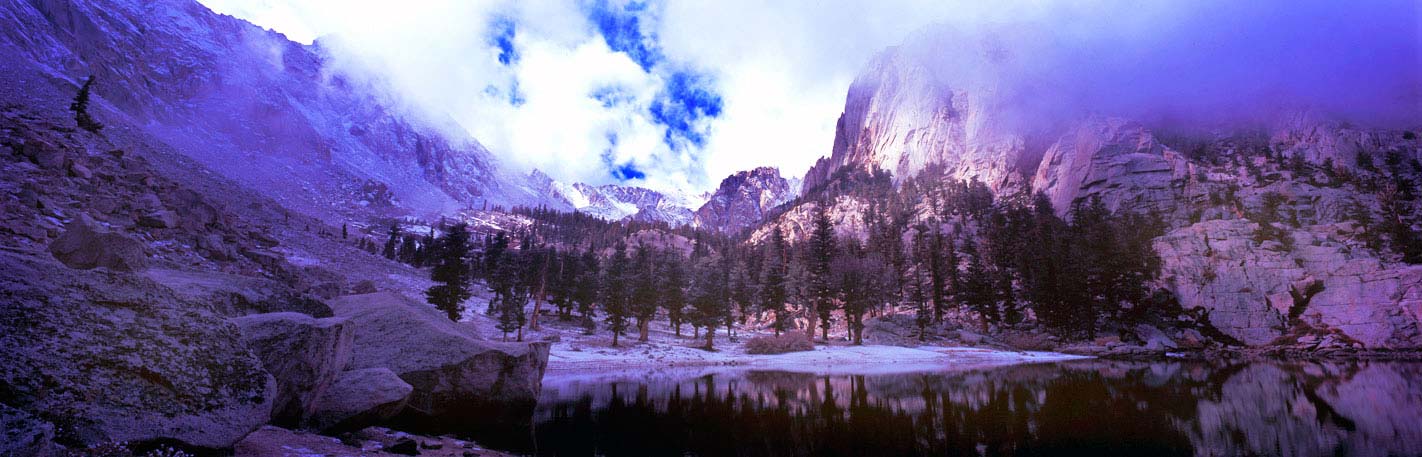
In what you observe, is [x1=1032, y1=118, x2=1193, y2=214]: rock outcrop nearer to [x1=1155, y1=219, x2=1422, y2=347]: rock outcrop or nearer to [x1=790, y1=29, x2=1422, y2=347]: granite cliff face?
[x1=790, y1=29, x2=1422, y2=347]: granite cliff face

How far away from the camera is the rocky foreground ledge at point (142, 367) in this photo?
4707 mm

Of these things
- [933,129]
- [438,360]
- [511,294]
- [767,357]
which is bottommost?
[767,357]

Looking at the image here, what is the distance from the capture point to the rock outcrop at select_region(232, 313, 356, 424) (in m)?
9.03

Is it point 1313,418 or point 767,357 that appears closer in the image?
point 1313,418

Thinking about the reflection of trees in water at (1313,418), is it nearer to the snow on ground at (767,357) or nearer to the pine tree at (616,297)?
the snow on ground at (767,357)

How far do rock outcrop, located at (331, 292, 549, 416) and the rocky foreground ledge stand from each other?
12.3ft

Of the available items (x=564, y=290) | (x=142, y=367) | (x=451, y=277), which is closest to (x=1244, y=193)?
(x=564, y=290)

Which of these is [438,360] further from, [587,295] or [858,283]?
[858,283]

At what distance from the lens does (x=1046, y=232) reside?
289ft

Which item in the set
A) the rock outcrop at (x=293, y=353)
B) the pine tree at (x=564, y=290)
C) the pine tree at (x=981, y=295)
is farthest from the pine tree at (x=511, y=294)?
the pine tree at (x=981, y=295)

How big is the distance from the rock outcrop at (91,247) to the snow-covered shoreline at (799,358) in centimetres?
2650

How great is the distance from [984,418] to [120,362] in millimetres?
17127

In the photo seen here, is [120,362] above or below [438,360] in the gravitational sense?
above

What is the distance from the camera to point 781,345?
5100 cm
